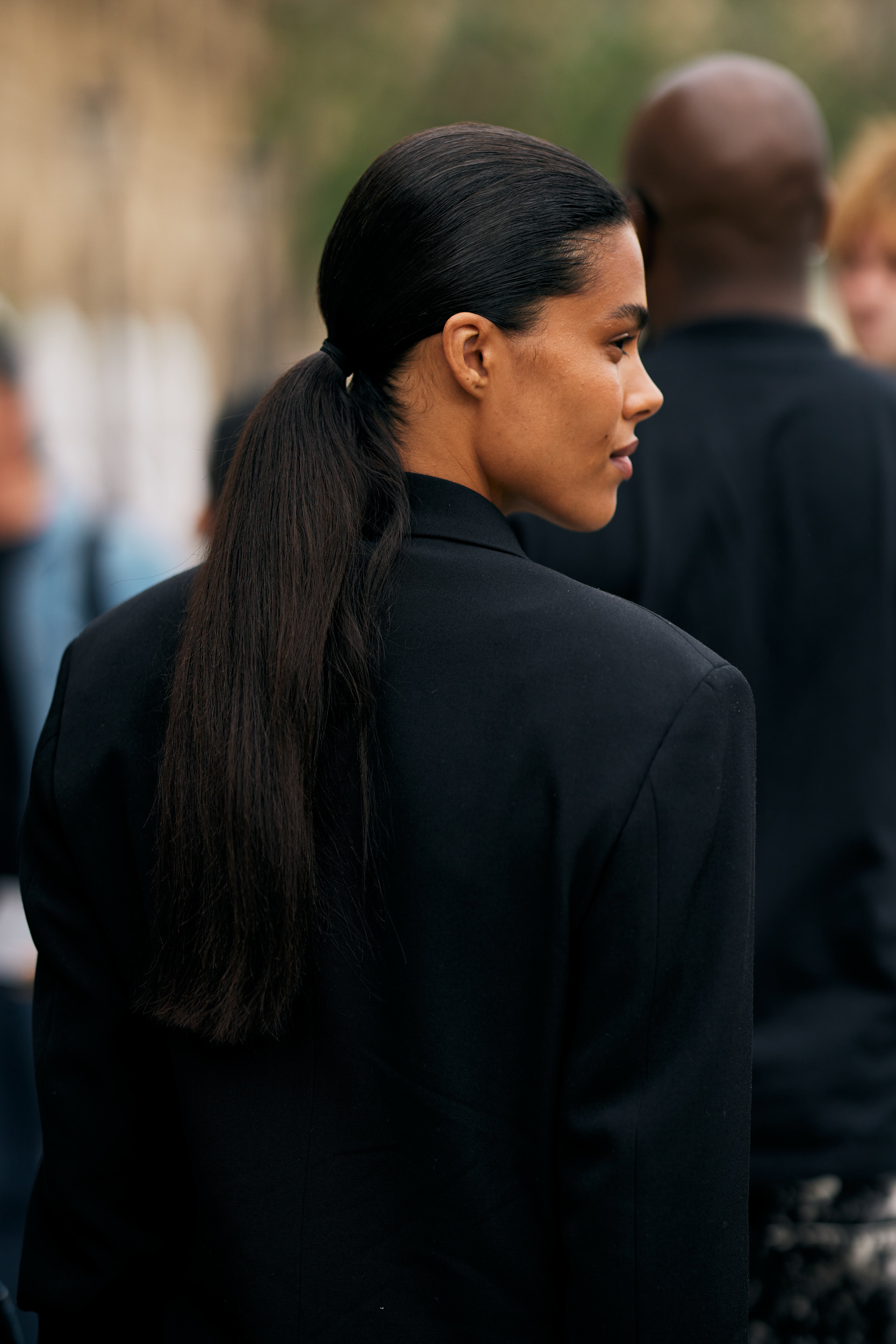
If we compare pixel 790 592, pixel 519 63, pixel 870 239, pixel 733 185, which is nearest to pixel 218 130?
pixel 519 63

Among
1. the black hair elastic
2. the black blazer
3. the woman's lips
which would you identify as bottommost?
the black blazer

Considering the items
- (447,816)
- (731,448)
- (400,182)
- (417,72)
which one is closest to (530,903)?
(447,816)

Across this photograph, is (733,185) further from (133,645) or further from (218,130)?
(218,130)

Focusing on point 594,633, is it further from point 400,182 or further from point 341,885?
point 400,182

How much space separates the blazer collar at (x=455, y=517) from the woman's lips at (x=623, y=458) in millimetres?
129

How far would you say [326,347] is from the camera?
123 cm

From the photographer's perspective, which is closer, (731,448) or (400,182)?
(400,182)

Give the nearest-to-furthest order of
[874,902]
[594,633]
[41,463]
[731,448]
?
[594,633], [874,902], [731,448], [41,463]

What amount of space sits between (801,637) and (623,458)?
0.61 metres

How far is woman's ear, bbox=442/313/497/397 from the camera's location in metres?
1.11

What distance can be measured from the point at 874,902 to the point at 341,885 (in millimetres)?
845

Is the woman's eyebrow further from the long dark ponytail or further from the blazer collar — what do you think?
the blazer collar

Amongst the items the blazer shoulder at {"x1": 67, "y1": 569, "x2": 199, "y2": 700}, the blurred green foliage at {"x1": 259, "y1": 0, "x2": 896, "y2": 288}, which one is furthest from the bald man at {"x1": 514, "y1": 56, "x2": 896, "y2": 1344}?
the blurred green foliage at {"x1": 259, "y1": 0, "x2": 896, "y2": 288}

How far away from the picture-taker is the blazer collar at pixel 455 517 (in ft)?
3.81
